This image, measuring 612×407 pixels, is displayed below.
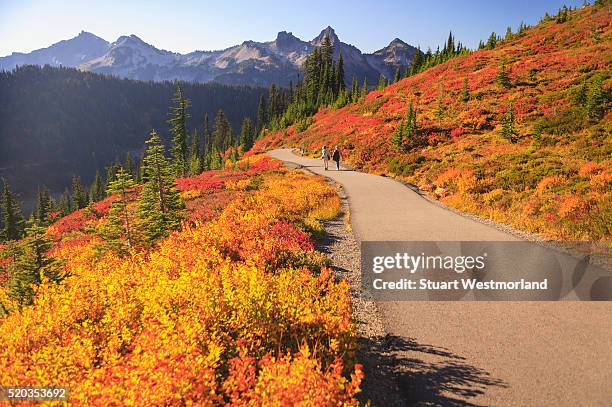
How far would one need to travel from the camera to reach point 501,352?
18.0 ft

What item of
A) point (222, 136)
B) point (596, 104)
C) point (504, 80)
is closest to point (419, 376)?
point (596, 104)

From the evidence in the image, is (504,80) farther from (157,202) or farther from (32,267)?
(32,267)

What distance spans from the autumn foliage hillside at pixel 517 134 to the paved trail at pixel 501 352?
17.1ft

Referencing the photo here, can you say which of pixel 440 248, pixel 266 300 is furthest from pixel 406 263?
pixel 266 300

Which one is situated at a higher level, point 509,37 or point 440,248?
point 509,37

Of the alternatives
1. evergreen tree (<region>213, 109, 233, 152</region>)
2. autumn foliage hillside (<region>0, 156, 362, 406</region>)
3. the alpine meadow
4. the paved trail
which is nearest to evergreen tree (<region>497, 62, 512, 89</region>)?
the alpine meadow

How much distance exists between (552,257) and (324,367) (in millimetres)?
7647

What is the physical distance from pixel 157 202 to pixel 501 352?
1561 centimetres

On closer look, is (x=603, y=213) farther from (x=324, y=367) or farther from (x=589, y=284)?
(x=324, y=367)

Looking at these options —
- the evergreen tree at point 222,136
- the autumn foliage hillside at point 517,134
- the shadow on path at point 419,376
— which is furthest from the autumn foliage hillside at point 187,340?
the evergreen tree at point 222,136

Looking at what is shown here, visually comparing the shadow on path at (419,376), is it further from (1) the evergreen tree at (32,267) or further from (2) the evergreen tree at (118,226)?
(2) the evergreen tree at (118,226)

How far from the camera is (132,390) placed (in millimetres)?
3346

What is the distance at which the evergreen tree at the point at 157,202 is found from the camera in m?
15.7

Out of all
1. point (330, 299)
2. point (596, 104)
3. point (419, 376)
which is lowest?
point (419, 376)
